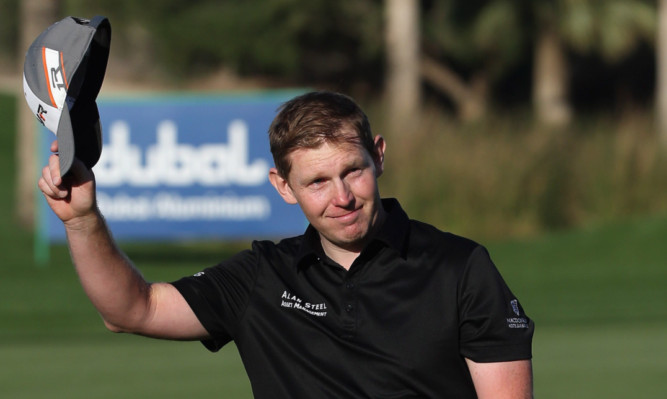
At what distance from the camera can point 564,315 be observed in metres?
13.6

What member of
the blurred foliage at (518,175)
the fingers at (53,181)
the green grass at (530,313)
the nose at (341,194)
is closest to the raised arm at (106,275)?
the fingers at (53,181)

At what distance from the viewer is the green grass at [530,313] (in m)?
9.30

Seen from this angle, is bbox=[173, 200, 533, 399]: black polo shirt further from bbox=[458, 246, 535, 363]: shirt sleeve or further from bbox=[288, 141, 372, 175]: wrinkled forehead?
bbox=[288, 141, 372, 175]: wrinkled forehead

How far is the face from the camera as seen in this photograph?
11.6ft

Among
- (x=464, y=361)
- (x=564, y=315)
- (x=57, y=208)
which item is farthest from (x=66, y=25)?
(x=564, y=315)

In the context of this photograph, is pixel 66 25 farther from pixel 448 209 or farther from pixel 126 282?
pixel 448 209

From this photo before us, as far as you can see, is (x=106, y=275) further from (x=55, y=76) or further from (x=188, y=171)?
(x=188, y=171)

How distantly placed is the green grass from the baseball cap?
5583 mm

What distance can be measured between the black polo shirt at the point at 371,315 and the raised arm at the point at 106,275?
0.07 metres

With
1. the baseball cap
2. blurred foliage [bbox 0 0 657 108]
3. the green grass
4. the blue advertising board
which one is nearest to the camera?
the baseball cap

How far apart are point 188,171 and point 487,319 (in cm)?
1499

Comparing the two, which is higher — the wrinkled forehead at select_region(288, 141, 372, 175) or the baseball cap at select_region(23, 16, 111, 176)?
the baseball cap at select_region(23, 16, 111, 176)

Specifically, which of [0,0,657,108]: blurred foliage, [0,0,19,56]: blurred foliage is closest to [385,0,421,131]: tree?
[0,0,657,108]: blurred foliage

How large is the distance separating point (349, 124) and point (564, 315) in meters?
10.3
